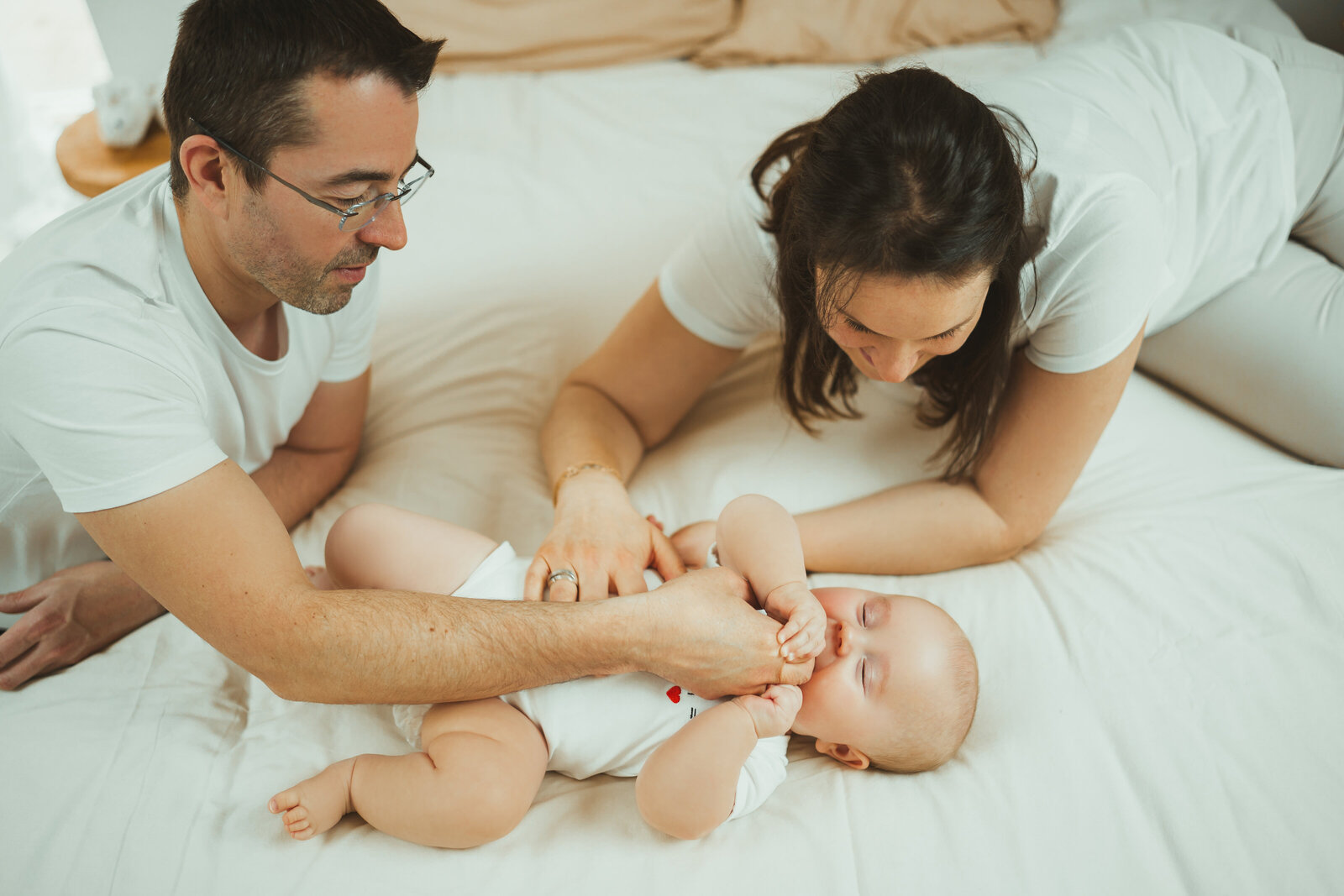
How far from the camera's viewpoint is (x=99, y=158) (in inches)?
88.6

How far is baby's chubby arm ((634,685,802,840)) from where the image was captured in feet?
3.48

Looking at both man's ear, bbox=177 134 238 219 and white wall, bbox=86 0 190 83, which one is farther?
white wall, bbox=86 0 190 83

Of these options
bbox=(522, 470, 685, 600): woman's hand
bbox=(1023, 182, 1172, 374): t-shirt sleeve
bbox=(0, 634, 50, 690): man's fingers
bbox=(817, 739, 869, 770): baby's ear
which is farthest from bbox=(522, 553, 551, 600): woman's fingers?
bbox=(1023, 182, 1172, 374): t-shirt sleeve

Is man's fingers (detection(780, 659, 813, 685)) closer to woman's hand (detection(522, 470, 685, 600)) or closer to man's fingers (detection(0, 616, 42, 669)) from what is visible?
woman's hand (detection(522, 470, 685, 600))

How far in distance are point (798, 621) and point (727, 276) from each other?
2.01ft

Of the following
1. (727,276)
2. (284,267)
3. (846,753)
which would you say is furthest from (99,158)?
(846,753)

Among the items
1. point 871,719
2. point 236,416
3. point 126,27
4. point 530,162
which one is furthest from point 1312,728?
point 126,27

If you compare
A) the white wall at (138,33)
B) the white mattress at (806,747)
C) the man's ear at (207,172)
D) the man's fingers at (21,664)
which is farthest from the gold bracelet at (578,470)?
the white wall at (138,33)

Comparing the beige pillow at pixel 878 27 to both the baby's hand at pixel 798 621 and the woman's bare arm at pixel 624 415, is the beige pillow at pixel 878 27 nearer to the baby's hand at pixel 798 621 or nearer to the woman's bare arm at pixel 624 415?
the woman's bare arm at pixel 624 415

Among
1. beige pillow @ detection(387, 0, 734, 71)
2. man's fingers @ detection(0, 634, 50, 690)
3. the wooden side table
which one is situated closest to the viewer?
man's fingers @ detection(0, 634, 50, 690)

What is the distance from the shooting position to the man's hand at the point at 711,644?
1.14 meters

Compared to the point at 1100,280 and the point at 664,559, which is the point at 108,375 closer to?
the point at 664,559

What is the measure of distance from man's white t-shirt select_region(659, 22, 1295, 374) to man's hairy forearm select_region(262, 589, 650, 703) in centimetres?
64

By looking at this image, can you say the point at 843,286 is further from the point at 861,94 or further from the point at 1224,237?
the point at 1224,237
